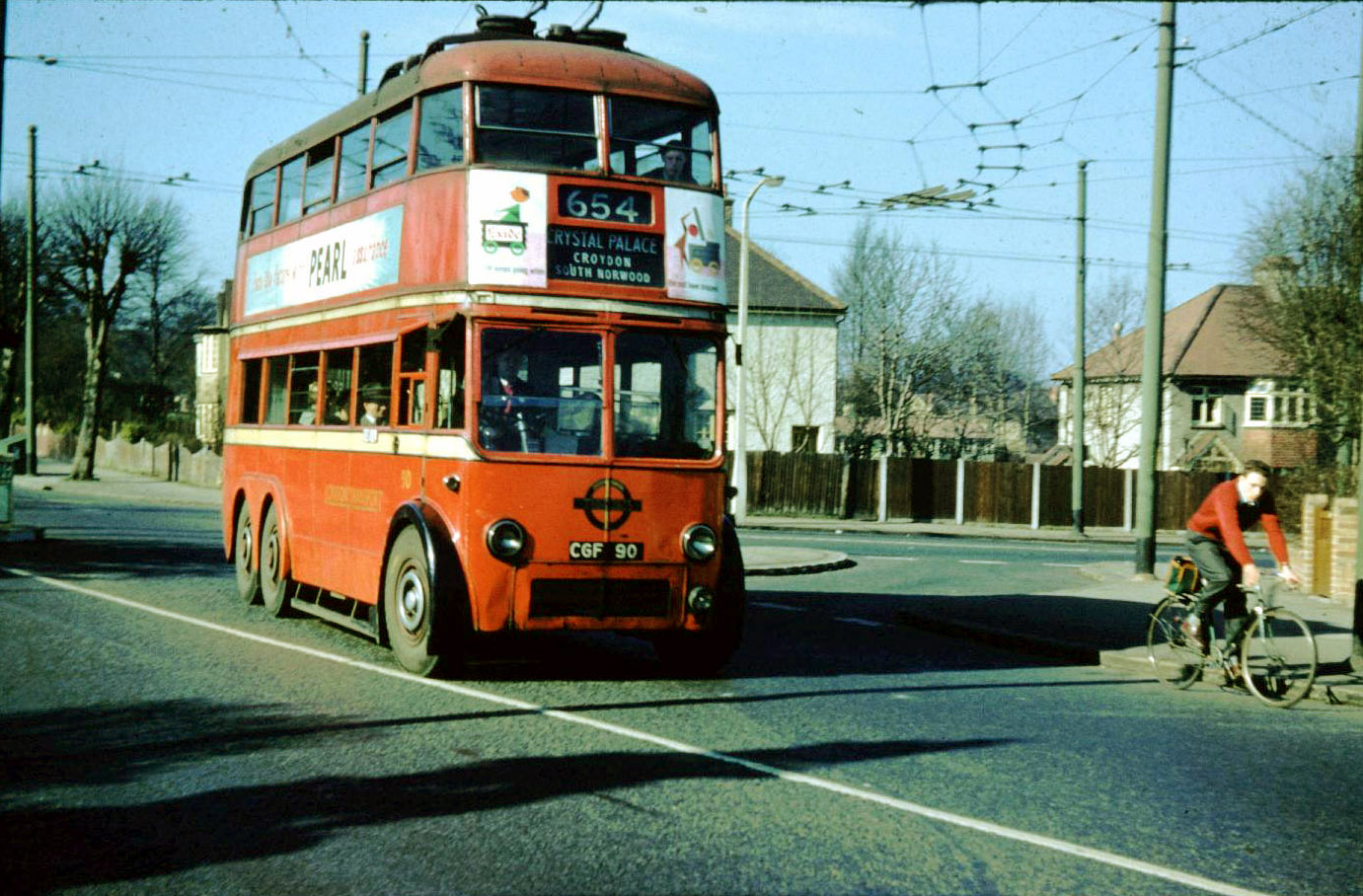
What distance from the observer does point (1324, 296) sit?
25.3m

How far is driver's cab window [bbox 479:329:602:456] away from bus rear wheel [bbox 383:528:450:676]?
106 cm

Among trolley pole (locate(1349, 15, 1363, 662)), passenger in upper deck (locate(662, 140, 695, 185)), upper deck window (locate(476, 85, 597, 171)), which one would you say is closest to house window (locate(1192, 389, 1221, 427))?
trolley pole (locate(1349, 15, 1363, 662))

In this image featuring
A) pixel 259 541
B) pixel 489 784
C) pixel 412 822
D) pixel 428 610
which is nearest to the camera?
pixel 412 822

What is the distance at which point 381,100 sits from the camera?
1159cm

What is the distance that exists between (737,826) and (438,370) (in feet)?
16.7

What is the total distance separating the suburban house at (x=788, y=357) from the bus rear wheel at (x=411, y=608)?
38471 mm

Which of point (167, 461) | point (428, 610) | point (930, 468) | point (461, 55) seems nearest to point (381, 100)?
point (461, 55)

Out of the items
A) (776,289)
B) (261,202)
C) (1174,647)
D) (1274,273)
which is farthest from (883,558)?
(776,289)

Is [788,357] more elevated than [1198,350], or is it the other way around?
[1198,350]

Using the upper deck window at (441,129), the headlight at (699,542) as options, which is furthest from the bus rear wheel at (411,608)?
the upper deck window at (441,129)

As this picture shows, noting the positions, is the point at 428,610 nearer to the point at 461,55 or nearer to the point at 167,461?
the point at 461,55

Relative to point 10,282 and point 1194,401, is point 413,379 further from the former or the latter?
point 1194,401

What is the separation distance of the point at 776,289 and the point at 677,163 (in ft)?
A: 144

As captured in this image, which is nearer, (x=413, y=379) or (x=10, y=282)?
(x=413, y=379)
